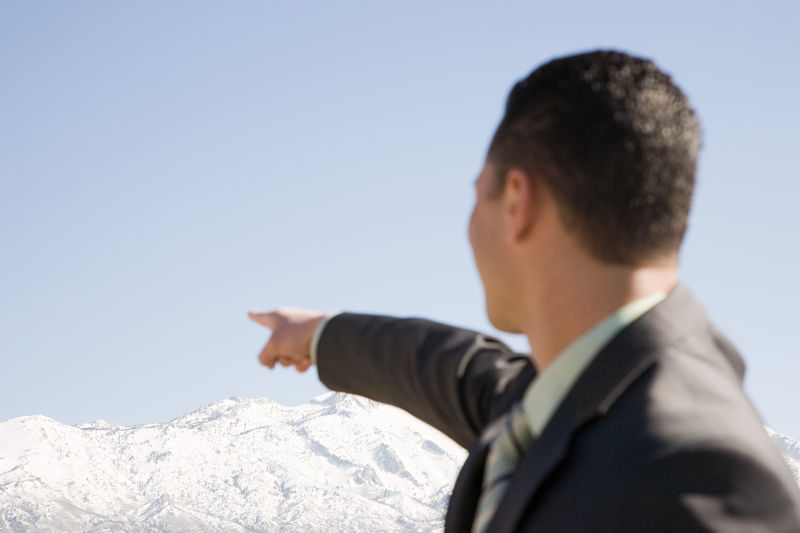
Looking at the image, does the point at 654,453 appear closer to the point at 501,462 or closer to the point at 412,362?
the point at 501,462

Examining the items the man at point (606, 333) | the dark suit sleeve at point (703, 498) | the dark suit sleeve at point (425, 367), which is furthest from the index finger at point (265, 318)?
the dark suit sleeve at point (703, 498)

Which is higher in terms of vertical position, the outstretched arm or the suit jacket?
the suit jacket

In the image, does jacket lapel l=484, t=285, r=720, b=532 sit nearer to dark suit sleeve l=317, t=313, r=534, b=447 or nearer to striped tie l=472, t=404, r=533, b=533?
striped tie l=472, t=404, r=533, b=533

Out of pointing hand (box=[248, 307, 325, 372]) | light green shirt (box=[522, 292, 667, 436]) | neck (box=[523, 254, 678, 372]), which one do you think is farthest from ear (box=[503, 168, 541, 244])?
pointing hand (box=[248, 307, 325, 372])

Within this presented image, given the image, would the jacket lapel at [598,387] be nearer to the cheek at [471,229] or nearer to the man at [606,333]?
the man at [606,333]

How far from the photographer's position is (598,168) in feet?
8.20

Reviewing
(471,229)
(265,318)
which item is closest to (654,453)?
(471,229)

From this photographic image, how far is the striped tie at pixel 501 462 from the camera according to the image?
252 cm

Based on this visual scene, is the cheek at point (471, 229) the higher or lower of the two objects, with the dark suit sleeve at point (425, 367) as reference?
higher

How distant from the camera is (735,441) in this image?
2.13m

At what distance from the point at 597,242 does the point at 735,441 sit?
637mm

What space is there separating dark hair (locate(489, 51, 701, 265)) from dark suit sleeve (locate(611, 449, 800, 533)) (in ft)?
2.03

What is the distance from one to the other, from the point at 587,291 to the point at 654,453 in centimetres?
55

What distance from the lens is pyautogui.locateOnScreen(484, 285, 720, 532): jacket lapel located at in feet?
7.54
